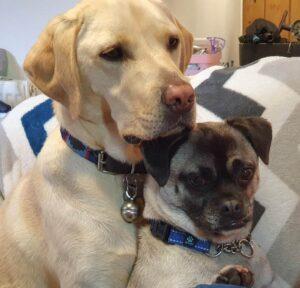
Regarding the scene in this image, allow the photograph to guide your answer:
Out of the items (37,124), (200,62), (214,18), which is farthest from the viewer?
(214,18)

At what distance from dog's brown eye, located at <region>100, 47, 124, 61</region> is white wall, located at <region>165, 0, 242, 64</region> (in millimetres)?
2793

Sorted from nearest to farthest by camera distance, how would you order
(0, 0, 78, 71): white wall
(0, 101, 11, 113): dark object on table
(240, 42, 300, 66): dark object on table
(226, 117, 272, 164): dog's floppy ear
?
1. (226, 117, 272, 164): dog's floppy ear
2. (0, 101, 11, 113): dark object on table
3. (0, 0, 78, 71): white wall
4. (240, 42, 300, 66): dark object on table

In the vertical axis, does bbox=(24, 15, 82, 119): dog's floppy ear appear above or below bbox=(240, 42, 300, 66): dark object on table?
above

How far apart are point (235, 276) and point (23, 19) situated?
3.00 metres

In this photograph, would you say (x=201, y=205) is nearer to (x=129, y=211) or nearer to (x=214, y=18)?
(x=129, y=211)

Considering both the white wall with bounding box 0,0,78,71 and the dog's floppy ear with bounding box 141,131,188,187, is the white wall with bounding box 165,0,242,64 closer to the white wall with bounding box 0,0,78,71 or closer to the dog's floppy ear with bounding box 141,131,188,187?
the white wall with bounding box 0,0,78,71

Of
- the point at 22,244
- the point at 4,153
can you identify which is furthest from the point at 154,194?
the point at 4,153

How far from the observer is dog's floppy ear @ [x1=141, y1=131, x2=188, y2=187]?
1.13 meters

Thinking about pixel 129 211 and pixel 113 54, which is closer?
pixel 113 54

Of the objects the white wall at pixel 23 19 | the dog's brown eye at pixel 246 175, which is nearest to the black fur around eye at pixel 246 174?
the dog's brown eye at pixel 246 175

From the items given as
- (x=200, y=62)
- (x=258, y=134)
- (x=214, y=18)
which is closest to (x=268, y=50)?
(x=214, y=18)

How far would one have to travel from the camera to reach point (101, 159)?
1247 mm

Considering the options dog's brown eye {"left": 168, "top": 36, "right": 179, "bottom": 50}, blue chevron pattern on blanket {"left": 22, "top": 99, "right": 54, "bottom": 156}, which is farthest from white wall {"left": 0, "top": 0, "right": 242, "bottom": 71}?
dog's brown eye {"left": 168, "top": 36, "right": 179, "bottom": 50}

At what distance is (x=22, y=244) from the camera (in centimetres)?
133
